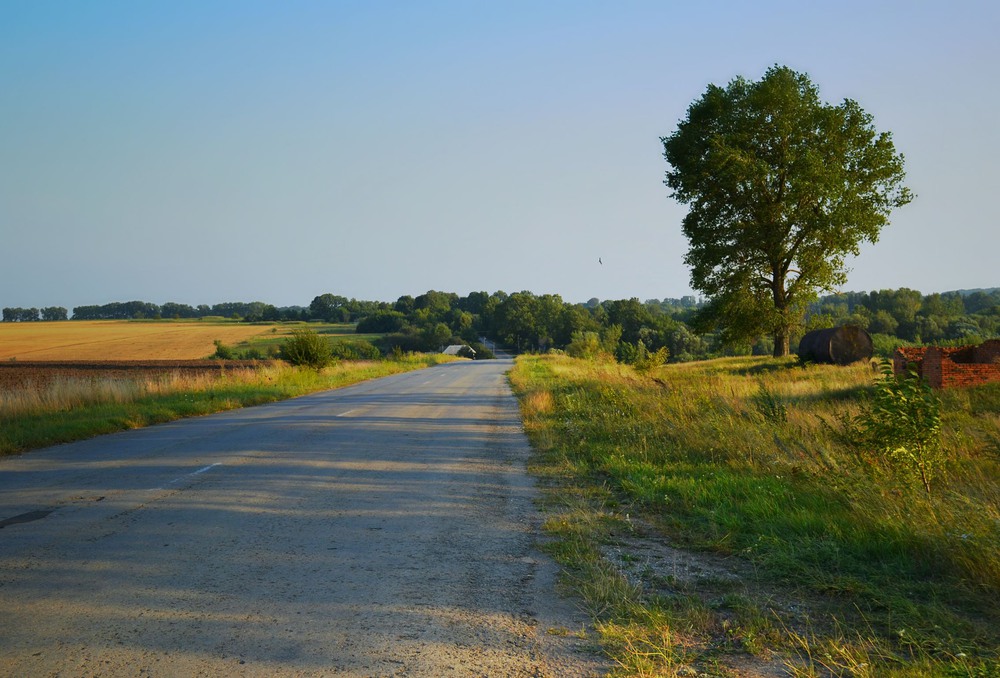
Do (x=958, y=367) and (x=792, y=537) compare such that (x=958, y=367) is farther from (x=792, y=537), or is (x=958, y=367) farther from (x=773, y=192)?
(x=773, y=192)

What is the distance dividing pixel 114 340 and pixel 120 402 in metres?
57.2

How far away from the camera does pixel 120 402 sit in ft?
63.8

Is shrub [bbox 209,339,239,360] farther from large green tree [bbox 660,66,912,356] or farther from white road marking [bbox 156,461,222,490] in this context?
white road marking [bbox 156,461,222,490]

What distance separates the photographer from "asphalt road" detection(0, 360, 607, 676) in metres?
3.88

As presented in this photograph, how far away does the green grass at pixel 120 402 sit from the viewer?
45.4ft

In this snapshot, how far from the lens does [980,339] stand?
1664 cm

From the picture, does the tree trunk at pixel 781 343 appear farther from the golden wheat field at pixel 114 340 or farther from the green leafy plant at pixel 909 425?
the golden wheat field at pixel 114 340

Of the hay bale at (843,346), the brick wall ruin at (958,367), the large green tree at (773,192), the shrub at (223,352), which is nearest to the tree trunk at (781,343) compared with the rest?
the large green tree at (773,192)

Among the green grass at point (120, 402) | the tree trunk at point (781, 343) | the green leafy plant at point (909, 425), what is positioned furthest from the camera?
the tree trunk at point (781, 343)

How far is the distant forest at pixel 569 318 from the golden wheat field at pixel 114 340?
20.8 m

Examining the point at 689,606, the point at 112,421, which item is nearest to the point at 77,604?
the point at 689,606

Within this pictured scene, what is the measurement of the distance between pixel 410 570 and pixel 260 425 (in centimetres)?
1119

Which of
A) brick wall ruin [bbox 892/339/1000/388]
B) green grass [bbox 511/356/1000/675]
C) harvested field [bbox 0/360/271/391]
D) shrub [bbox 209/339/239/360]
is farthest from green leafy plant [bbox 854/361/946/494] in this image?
shrub [bbox 209/339/239/360]

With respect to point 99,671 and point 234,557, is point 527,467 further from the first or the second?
point 99,671
